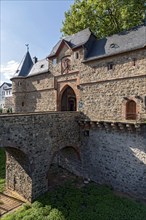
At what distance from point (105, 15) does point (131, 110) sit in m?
13.2

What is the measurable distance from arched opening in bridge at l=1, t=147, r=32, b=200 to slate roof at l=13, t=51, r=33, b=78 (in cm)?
1302

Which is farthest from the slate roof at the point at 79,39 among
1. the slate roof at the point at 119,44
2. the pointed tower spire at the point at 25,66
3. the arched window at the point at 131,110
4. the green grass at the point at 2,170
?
the green grass at the point at 2,170

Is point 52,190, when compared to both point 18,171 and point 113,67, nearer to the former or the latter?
point 18,171

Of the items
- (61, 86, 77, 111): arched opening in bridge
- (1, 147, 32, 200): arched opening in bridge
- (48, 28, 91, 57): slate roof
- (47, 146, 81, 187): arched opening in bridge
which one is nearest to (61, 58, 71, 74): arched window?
(48, 28, 91, 57): slate roof

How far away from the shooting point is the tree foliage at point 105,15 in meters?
18.0

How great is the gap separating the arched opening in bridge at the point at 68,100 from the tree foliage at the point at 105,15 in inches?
319

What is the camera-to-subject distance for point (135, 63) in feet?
40.8

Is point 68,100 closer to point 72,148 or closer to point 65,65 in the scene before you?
point 65,65

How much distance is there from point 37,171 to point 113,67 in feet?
32.2

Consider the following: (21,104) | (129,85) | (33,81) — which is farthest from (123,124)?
(21,104)

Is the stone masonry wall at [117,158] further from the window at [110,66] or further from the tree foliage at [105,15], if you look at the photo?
the tree foliage at [105,15]

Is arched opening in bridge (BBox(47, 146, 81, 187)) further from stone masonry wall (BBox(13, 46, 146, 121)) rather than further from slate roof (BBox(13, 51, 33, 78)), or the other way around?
slate roof (BBox(13, 51, 33, 78))

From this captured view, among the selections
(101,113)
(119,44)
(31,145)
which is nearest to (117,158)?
(101,113)

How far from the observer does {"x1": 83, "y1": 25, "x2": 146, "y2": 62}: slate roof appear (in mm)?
12844
